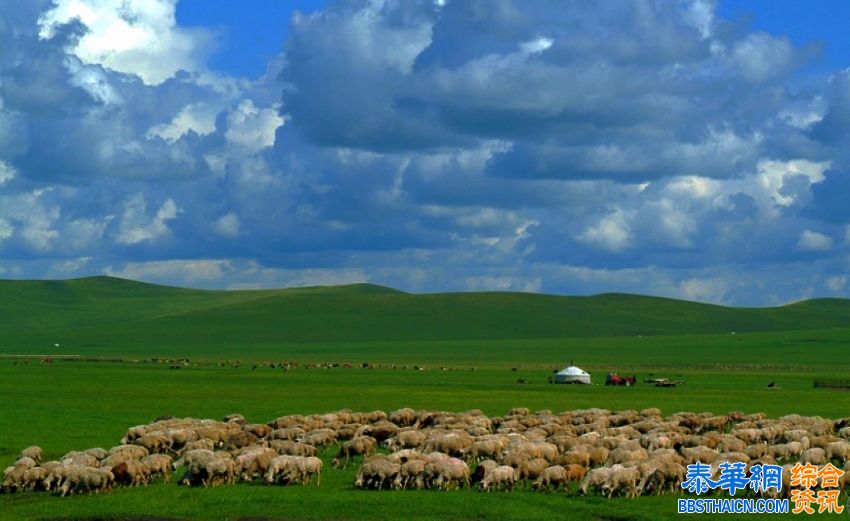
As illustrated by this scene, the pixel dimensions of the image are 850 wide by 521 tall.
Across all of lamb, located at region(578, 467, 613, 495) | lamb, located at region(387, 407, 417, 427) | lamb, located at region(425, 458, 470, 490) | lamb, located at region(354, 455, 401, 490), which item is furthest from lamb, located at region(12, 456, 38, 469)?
lamb, located at region(387, 407, 417, 427)

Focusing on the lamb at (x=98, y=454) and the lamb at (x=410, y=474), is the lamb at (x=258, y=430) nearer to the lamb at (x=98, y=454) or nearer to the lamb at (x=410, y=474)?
the lamb at (x=98, y=454)

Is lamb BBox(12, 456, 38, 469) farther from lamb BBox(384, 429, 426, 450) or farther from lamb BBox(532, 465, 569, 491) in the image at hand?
lamb BBox(532, 465, 569, 491)

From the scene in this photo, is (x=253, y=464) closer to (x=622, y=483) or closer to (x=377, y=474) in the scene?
(x=377, y=474)

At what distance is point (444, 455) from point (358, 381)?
47.4m

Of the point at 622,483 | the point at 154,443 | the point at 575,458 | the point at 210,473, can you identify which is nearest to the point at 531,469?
the point at 575,458

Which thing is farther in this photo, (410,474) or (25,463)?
(25,463)

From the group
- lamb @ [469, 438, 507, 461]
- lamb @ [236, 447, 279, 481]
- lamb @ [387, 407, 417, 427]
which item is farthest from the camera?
lamb @ [387, 407, 417, 427]

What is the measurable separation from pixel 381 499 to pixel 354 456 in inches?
295

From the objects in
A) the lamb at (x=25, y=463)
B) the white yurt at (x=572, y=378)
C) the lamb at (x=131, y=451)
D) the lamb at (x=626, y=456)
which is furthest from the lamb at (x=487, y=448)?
the white yurt at (x=572, y=378)

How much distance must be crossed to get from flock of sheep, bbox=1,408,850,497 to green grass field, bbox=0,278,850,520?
623 mm

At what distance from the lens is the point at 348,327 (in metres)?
182

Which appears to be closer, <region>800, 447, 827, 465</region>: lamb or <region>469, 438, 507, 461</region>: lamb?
<region>800, 447, 827, 465</region>: lamb

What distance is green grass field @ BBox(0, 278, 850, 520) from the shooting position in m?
23.0

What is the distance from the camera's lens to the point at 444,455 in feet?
84.6
